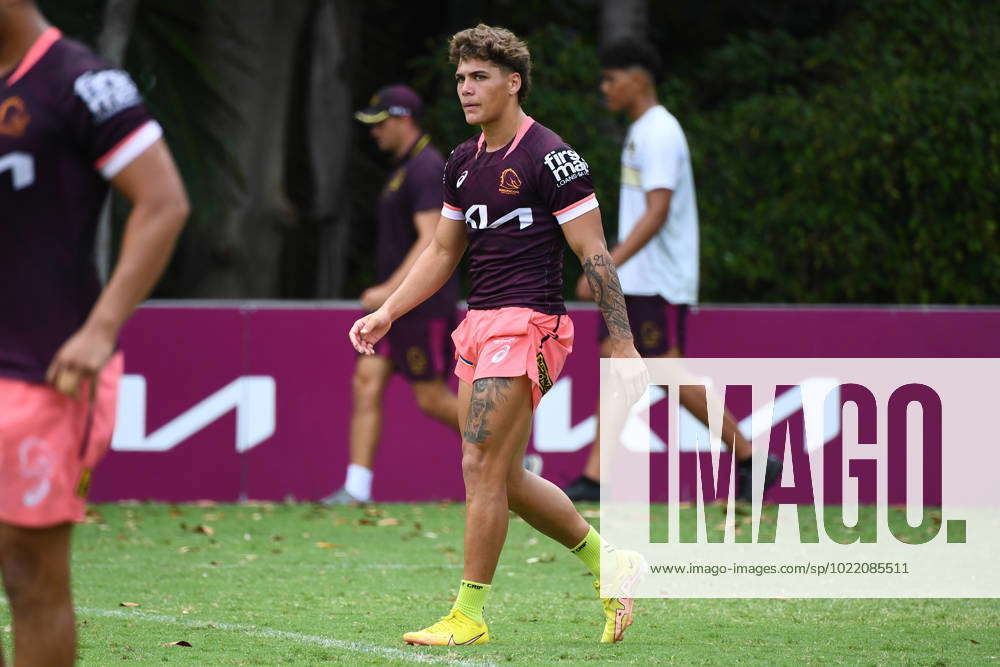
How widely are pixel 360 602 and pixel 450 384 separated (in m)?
4.33

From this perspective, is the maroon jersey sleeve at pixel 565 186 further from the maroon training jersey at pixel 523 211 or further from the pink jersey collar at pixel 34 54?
the pink jersey collar at pixel 34 54

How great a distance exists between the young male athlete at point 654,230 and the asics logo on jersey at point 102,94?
17.7ft

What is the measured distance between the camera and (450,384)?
1034cm

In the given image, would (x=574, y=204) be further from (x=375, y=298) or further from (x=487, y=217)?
(x=375, y=298)

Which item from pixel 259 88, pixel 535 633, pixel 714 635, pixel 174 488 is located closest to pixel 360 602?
pixel 535 633

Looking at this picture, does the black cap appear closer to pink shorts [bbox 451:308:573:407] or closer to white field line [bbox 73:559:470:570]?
white field line [bbox 73:559:470:570]

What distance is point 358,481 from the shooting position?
901cm

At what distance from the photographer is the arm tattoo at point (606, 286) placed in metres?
5.18

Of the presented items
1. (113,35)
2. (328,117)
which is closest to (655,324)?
(113,35)

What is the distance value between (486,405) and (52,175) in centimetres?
211

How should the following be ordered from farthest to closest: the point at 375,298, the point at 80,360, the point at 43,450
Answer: the point at 375,298 < the point at 43,450 < the point at 80,360

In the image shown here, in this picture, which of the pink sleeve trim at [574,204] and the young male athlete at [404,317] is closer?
the pink sleeve trim at [574,204]

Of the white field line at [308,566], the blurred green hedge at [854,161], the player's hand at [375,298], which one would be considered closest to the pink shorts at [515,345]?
the white field line at [308,566]

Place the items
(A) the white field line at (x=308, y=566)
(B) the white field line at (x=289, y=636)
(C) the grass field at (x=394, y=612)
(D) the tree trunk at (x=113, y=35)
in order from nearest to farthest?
(B) the white field line at (x=289, y=636) < (C) the grass field at (x=394, y=612) < (A) the white field line at (x=308, y=566) < (D) the tree trunk at (x=113, y=35)
